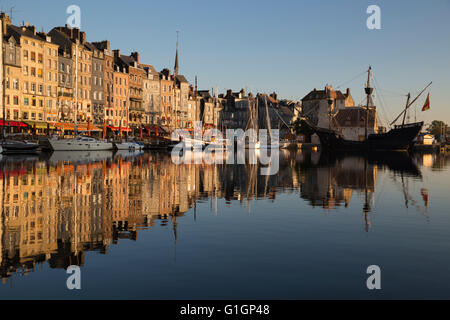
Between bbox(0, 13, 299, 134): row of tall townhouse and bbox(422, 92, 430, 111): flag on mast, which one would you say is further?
bbox(422, 92, 430, 111): flag on mast

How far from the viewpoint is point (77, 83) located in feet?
325

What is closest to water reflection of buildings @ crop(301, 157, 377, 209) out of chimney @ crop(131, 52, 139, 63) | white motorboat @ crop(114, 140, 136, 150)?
white motorboat @ crop(114, 140, 136, 150)

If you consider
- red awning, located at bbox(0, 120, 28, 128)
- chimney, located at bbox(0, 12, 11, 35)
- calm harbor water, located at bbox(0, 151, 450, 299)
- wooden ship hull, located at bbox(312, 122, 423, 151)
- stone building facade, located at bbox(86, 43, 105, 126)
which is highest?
chimney, located at bbox(0, 12, 11, 35)

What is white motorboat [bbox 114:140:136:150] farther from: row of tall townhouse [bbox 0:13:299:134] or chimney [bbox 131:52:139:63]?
chimney [bbox 131:52:139:63]

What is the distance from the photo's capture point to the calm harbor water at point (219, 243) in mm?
9492

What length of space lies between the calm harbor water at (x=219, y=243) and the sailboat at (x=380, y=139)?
8190 cm

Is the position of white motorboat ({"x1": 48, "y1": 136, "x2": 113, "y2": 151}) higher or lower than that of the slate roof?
lower

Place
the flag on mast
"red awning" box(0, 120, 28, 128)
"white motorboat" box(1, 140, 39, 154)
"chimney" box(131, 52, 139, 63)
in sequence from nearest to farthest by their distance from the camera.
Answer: "white motorboat" box(1, 140, 39, 154), "red awning" box(0, 120, 28, 128), the flag on mast, "chimney" box(131, 52, 139, 63)

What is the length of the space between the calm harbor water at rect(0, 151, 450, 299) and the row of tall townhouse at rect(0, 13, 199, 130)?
54353mm

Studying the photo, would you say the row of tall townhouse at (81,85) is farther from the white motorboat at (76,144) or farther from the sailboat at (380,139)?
the sailboat at (380,139)

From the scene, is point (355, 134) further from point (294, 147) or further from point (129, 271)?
point (129, 271)

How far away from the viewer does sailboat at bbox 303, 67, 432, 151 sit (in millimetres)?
101875
